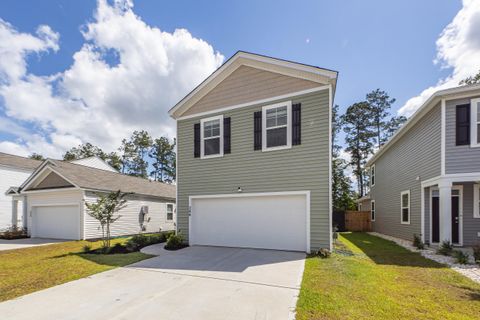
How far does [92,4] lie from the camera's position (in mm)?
8828

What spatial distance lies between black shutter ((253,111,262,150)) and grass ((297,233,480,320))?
4.22 meters

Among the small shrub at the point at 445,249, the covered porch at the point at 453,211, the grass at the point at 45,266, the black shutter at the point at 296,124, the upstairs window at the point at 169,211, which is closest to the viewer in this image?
the grass at the point at 45,266

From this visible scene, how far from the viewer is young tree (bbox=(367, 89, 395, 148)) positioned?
26.5 m

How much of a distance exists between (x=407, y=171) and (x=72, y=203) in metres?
16.8

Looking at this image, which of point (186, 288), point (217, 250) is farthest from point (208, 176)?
point (186, 288)

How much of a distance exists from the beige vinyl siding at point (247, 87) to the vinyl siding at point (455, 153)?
4712 millimetres

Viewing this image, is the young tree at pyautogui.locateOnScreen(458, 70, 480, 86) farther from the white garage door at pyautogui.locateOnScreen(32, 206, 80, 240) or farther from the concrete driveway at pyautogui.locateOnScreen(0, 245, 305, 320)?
the white garage door at pyautogui.locateOnScreen(32, 206, 80, 240)

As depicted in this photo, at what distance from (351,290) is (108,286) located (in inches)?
189

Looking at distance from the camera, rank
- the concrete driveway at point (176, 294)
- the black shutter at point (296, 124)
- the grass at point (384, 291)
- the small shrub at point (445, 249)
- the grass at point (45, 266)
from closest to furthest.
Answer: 1. the grass at point (384, 291)
2. the concrete driveway at point (176, 294)
3. the grass at point (45, 266)
4. the small shrub at point (445, 249)
5. the black shutter at point (296, 124)

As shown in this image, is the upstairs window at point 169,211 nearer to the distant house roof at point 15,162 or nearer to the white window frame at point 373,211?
the distant house roof at point 15,162

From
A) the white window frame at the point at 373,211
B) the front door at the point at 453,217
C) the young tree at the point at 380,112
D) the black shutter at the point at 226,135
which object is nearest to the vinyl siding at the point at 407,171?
the white window frame at the point at 373,211

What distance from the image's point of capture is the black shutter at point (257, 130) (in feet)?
29.0

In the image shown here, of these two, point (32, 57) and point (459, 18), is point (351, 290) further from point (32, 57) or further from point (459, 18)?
point (32, 57)

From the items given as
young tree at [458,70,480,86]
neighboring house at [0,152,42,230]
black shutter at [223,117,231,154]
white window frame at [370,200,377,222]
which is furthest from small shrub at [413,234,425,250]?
neighboring house at [0,152,42,230]
